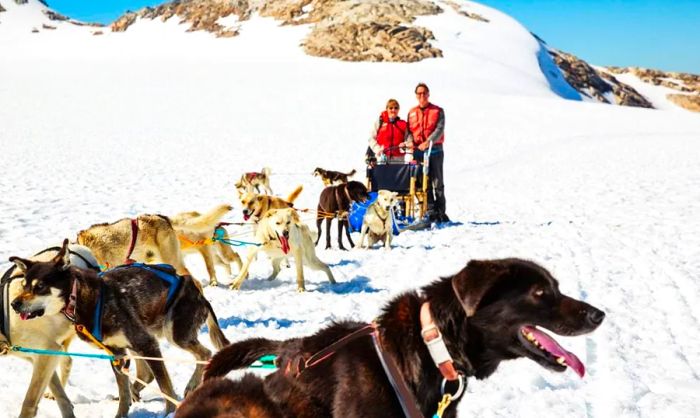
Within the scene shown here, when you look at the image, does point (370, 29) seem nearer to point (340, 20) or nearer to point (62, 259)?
point (340, 20)

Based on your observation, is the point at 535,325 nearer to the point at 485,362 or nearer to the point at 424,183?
the point at 485,362

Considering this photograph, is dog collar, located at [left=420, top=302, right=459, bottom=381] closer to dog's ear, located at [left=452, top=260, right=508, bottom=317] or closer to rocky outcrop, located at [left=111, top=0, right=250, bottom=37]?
dog's ear, located at [left=452, top=260, right=508, bottom=317]

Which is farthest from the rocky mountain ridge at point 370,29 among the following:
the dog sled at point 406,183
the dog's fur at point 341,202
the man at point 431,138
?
the dog's fur at point 341,202

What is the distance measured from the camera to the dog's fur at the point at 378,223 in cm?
791

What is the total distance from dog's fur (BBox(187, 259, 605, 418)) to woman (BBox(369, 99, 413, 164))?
23.8ft

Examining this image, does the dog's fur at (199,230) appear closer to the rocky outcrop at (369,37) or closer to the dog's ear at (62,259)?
the dog's ear at (62,259)

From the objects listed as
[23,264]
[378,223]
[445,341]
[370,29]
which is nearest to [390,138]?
[378,223]

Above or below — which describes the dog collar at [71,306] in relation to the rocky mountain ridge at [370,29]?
below

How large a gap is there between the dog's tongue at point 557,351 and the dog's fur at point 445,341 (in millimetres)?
33

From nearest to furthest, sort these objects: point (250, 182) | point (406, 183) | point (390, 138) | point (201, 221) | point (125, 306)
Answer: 1. point (125, 306)
2. point (201, 221)
3. point (406, 183)
4. point (390, 138)
5. point (250, 182)

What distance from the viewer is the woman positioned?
930 centimetres

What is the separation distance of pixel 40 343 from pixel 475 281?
2412 millimetres

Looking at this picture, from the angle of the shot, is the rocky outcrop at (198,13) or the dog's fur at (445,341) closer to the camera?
the dog's fur at (445,341)

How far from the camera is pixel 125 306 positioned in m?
3.13
